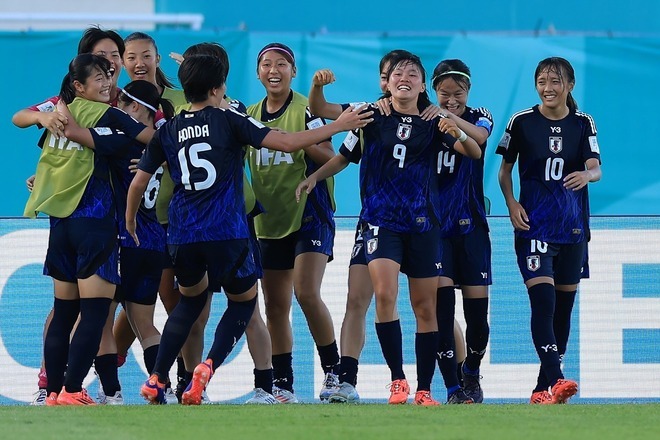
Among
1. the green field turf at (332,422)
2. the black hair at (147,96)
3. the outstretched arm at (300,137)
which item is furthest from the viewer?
the black hair at (147,96)

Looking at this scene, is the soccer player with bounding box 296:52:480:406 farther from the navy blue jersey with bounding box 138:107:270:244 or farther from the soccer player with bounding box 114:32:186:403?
the soccer player with bounding box 114:32:186:403

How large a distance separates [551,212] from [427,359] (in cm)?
120

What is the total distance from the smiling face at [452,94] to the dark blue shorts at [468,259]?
0.71m

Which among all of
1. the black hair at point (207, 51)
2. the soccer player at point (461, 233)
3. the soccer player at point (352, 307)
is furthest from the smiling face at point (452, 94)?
the black hair at point (207, 51)

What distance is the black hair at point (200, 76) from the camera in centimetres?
680

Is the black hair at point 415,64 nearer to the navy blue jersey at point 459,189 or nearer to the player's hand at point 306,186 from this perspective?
the navy blue jersey at point 459,189

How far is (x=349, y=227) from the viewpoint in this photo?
9.17 meters

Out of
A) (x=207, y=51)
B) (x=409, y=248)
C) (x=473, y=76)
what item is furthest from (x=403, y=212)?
(x=473, y=76)

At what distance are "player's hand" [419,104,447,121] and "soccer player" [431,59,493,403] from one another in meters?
0.38

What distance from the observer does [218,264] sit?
6.79m

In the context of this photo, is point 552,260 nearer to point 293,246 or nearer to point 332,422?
point 293,246

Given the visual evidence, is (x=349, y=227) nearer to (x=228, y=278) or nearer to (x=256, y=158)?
(x=256, y=158)

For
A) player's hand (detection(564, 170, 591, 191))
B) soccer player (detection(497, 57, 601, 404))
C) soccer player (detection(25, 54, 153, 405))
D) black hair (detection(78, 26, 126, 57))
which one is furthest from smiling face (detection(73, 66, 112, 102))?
player's hand (detection(564, 170, 591, 191))

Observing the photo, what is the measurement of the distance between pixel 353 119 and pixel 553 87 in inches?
57.3
